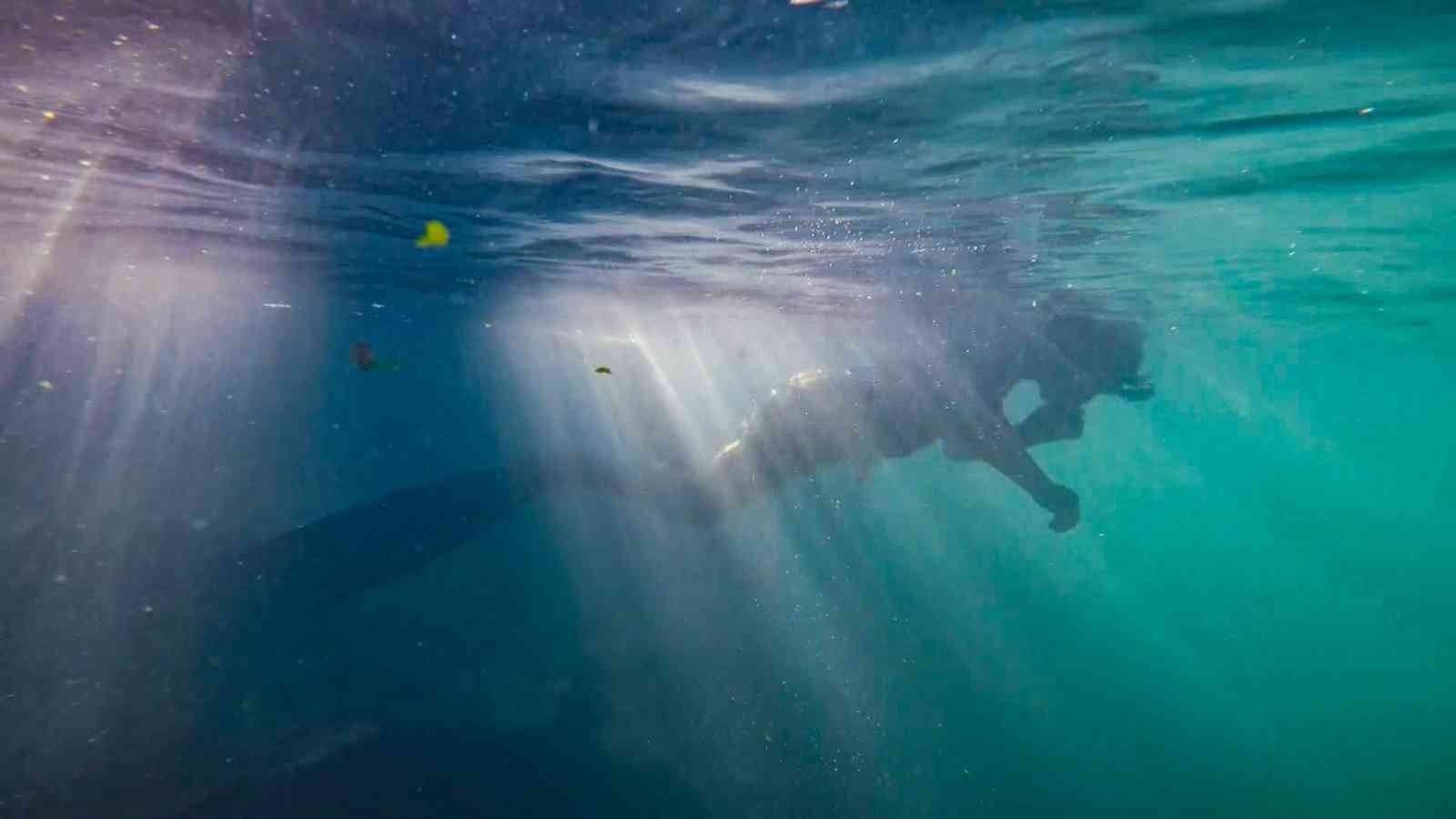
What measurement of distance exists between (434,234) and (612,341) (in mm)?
22169

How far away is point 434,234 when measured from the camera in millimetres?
15930

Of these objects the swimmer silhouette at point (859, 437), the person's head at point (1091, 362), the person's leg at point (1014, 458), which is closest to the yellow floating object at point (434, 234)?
the swimmer silhouette at point (859, 437)

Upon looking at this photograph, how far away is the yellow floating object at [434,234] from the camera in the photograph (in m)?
15.8

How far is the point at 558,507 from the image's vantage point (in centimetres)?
2431

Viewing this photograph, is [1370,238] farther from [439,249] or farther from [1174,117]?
[439,249]

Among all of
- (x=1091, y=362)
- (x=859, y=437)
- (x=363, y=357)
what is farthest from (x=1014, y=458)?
(x=363, y=357)

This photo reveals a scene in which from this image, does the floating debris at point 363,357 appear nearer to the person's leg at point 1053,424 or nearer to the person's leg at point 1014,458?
the person's leg at point 1014,458

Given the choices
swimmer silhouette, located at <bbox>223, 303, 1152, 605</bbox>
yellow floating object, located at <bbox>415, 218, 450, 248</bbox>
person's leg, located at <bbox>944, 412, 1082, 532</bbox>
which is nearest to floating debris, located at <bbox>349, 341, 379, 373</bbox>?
yellow floating object, located at <bbox>415, 218, 450, 248</bbox>

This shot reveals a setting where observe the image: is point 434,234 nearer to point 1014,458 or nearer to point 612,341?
point 1014,458

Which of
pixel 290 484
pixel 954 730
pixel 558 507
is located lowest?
pixel 954 730

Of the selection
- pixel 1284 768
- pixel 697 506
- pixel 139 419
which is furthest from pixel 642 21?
pixel 1284 768

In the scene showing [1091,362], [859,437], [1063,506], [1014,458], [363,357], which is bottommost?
[1063,506]

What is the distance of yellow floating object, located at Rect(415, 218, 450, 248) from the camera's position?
15.8m

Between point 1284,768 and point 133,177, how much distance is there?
1558 inches
